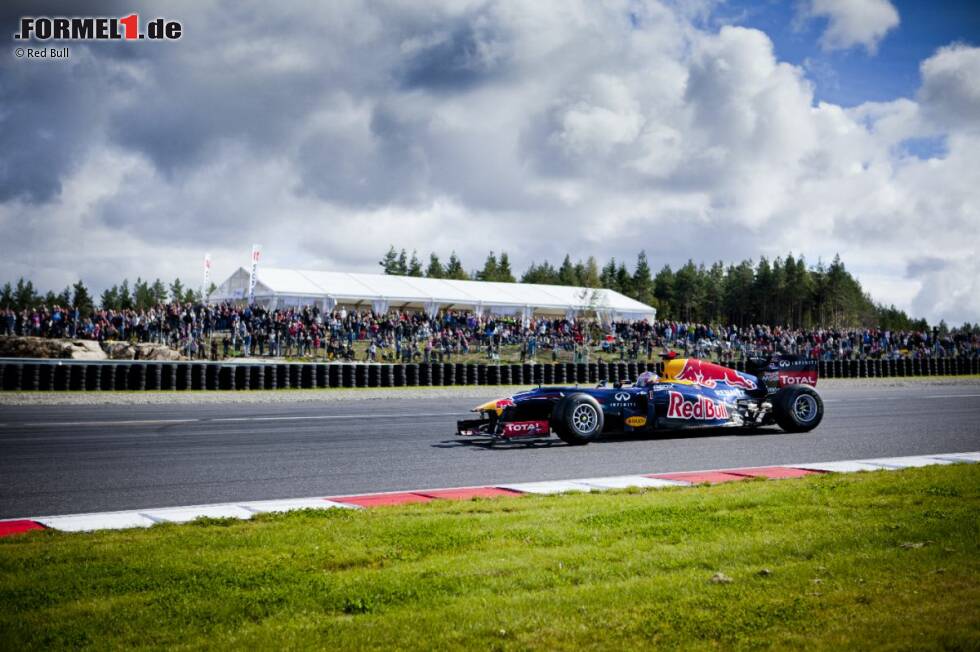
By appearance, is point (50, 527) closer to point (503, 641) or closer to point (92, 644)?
point (92, 644)

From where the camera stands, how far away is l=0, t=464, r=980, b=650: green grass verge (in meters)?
3.96

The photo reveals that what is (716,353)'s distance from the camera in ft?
124

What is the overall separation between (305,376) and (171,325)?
796 cm

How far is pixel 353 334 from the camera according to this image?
32250 mm

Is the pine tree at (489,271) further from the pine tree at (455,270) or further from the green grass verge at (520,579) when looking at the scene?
the green grass verge at (520,579)

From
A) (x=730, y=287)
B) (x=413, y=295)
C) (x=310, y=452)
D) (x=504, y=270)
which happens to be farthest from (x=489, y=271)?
(x=310, y=452)

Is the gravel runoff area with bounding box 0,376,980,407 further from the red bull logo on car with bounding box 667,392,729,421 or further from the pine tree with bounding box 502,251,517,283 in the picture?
the pine tree with bounding box 502,251,517,283

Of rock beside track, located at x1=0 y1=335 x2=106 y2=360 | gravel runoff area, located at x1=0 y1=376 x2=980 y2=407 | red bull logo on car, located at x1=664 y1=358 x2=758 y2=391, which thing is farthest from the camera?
rock beside track, located at x1=0 y1=335 x2=106 y2=360

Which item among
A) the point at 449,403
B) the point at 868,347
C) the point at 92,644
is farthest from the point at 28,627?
the point at 868,347

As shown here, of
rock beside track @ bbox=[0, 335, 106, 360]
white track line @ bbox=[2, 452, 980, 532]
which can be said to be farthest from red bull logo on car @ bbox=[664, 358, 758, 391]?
rock beside track @ bbox=[0, 335, 106, 360]

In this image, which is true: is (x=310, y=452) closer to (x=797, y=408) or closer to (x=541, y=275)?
(x=797, y=408)

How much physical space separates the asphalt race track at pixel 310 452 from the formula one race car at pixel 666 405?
0.30 metres

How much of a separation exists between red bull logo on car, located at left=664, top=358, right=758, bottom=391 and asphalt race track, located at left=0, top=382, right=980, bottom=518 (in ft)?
3.08

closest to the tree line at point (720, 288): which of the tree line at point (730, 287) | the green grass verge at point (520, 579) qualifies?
the tree line at point (730, 287)
